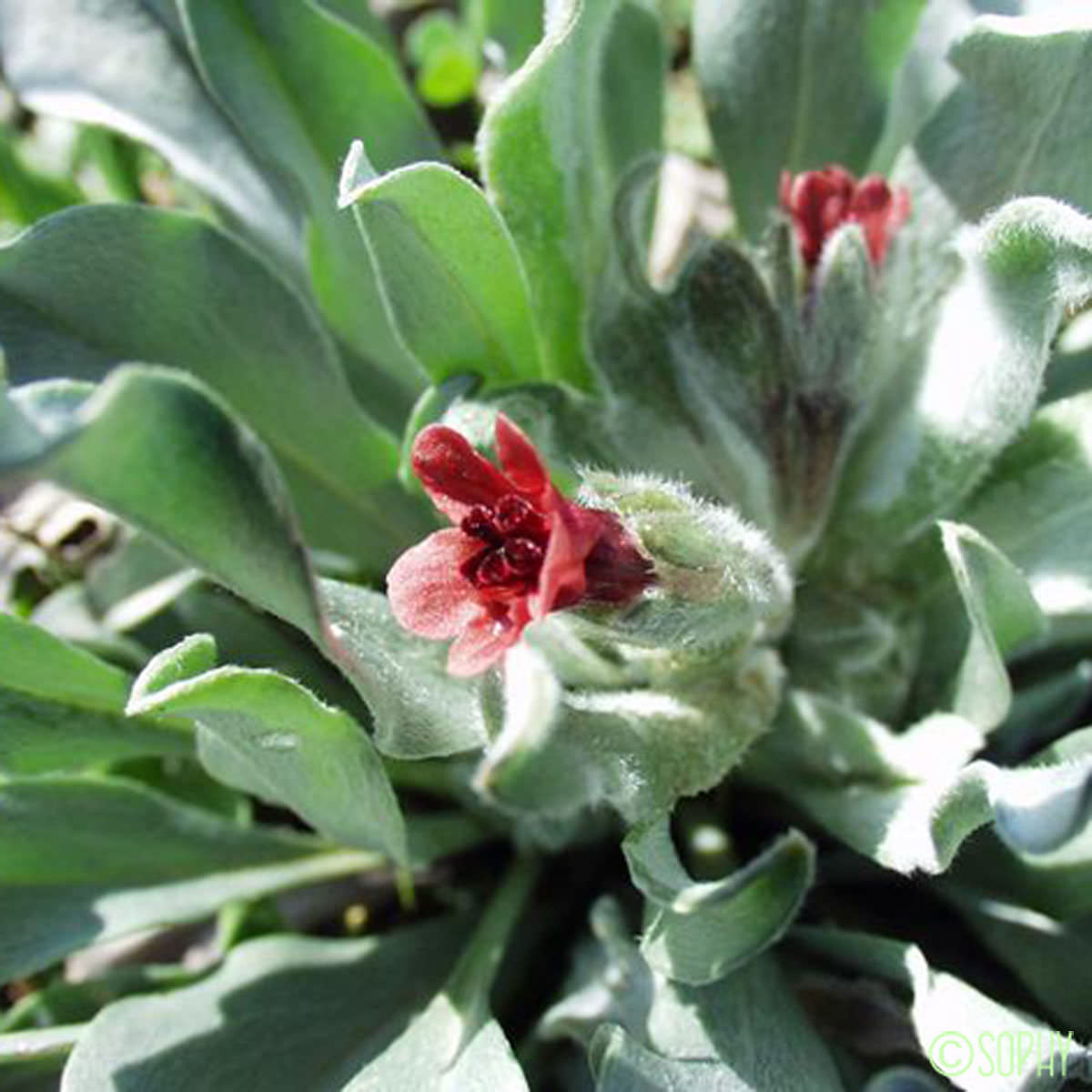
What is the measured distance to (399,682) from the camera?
153cm

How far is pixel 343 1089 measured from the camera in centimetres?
163

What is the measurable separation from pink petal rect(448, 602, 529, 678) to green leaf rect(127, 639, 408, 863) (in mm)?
169

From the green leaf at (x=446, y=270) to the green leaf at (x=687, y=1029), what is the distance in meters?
0.70

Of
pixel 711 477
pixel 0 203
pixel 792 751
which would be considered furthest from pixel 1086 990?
pixel 0 203

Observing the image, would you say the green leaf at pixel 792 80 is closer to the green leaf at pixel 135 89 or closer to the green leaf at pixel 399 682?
the green leaf at pixel 135 89

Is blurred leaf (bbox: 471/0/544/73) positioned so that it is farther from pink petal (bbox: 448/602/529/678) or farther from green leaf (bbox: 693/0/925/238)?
pink petal (bbox: 448/602/529/678)

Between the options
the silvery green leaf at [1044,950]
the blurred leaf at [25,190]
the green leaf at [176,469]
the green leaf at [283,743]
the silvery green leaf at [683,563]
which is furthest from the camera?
the blurred leaf at [25,190]

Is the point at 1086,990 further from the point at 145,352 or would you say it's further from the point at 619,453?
the point at 145,352

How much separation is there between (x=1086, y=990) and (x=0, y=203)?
77.5 inches

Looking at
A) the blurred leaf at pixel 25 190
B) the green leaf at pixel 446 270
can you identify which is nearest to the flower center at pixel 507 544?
the green leaf at pixel 446 270

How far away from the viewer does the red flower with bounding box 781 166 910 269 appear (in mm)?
1839

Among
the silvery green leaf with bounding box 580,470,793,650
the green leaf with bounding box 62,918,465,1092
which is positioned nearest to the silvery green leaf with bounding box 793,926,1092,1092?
the silvery green leaf with bounding box 580,470,793,650

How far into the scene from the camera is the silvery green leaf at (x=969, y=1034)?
1396 mm

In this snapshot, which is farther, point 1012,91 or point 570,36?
point 1012,91
